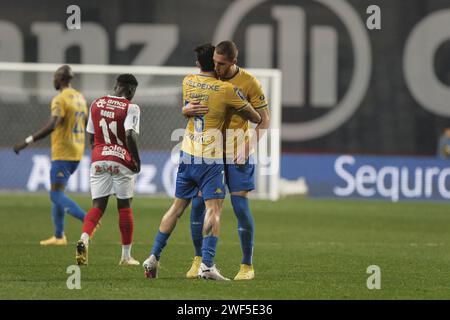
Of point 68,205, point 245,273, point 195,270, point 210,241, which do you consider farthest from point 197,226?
point 68,205

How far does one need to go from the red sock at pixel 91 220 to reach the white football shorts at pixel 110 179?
15 centimetres

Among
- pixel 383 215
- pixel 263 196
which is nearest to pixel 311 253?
pixel 383 215

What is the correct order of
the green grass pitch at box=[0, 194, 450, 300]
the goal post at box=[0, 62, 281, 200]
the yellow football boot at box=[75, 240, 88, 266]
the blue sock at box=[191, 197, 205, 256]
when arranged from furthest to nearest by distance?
the goal post at box=[0, 62, 281, 200]
the yellow football boot at box=[75, 240, 88, 266]
the blue sock at box=[191, 197, 205, 256]
the green grass pitch at box=[0, 194, 450, 300]

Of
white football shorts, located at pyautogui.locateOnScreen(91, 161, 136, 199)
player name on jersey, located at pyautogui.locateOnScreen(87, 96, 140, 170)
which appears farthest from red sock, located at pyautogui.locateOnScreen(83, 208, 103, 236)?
player name on jersey, located at pyautogui.locateOnScreen(87, 96, 140, 170)

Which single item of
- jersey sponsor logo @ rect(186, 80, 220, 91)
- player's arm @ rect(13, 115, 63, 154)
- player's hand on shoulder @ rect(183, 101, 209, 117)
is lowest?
player's arm @ rect(13, 115, 63, 154)

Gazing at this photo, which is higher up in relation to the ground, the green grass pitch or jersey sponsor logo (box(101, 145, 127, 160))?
jersey sponsor logo (box(101, 145, 127, 160))

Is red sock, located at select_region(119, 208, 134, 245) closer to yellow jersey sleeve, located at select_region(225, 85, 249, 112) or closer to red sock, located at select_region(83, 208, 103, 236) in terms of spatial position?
red sock, located at select_region(83, 208, 103, 236)

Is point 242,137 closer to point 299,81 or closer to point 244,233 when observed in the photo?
point 244,233

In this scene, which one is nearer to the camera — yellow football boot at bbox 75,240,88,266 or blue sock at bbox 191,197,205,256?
blue sock at bbox 191,197,205,256

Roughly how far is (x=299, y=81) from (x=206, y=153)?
1522 centimetres

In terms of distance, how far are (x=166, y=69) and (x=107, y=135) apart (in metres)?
11.3

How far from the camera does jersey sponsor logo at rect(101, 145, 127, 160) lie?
10320 mm

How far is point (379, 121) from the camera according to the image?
80.3 ft

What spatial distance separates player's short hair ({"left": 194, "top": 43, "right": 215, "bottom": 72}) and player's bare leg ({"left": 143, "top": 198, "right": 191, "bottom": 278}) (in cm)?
111
